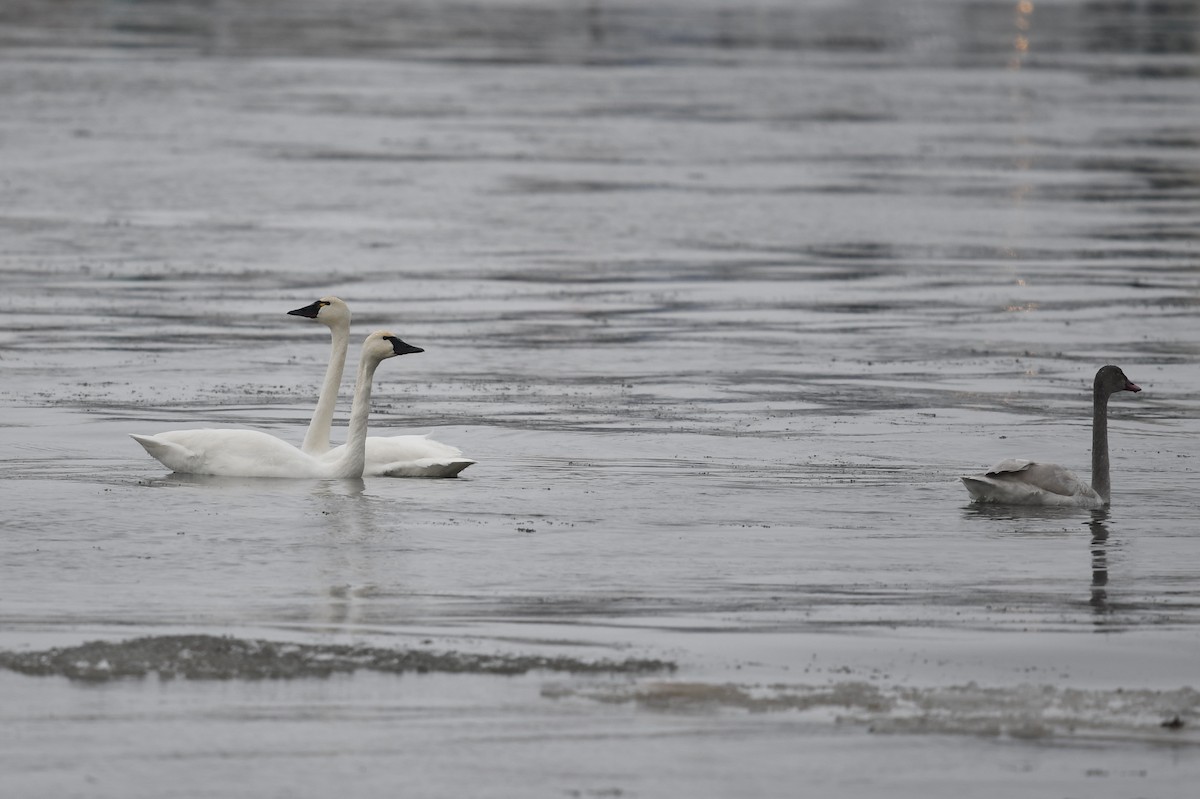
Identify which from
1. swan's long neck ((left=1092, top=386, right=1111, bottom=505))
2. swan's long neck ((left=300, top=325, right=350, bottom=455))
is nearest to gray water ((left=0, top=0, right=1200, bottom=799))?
swan's long neck ((left=1092, top=386, right=1111, bottom=505))

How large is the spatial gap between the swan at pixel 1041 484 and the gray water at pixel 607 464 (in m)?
0.11

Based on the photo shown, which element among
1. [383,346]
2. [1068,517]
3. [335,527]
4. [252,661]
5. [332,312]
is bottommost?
[252,661]

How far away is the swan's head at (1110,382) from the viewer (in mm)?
13117

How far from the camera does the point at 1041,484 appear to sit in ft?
40.9

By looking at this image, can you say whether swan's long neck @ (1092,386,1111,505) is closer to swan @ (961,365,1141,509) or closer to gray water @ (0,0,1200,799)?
swan @ (961,365,1141,509)

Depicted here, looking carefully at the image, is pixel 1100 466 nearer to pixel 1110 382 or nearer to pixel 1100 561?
pixel 1110 382

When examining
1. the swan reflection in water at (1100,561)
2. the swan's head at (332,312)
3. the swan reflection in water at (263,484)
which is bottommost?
the swan reflection in water at (1100,561)

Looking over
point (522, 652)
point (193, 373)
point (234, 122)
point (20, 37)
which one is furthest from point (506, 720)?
point (20, 37)

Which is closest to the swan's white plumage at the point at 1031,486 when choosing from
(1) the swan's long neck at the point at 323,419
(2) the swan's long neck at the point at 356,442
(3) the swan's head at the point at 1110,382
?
(3) the swan's head at the point at 1110,382

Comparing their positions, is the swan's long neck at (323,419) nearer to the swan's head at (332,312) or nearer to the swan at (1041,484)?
the swan's head at (332,312)

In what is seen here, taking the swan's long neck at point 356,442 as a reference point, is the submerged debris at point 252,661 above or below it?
below

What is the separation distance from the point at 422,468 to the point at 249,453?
979mm

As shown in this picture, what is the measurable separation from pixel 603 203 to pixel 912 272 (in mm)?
6330

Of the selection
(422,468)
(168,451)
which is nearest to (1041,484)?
(422,468)
